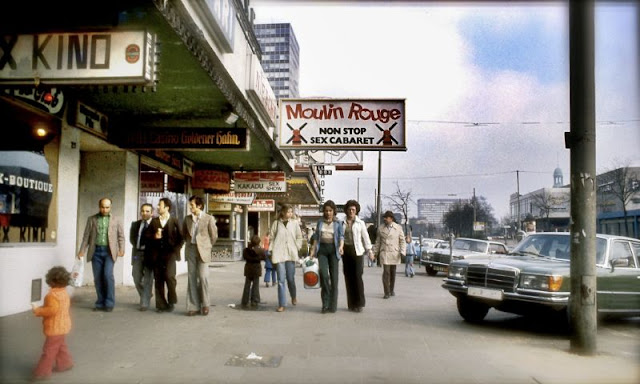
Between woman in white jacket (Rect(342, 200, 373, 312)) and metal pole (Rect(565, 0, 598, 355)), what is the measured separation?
3.81 m

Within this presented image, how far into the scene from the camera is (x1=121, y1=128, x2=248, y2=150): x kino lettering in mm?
11008

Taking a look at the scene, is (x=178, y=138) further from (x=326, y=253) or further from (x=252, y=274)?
(x=326, y=253)

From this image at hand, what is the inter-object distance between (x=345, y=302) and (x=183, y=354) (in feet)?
17.9

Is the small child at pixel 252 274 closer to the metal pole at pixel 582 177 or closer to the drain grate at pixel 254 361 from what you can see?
the drain grate at pixel 254 361

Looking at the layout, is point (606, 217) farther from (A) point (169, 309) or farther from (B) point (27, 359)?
(B) point (27, 359)

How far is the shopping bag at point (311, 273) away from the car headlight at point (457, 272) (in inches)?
89.3

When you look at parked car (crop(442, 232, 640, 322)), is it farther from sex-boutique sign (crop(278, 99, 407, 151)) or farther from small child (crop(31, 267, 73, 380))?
small child (crop(31, 267, 73, 380))

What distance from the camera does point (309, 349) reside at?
6723 mm

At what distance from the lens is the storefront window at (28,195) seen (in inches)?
327

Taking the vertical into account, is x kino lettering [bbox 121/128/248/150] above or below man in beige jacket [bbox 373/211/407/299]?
above

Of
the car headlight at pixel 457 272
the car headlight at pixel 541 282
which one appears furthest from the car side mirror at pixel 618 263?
the car headlight at pixel 457 272

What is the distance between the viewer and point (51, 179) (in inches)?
374

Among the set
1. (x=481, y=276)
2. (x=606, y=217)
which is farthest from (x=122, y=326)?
(x=606, y=217)

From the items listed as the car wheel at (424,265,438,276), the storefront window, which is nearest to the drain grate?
the storefront window
